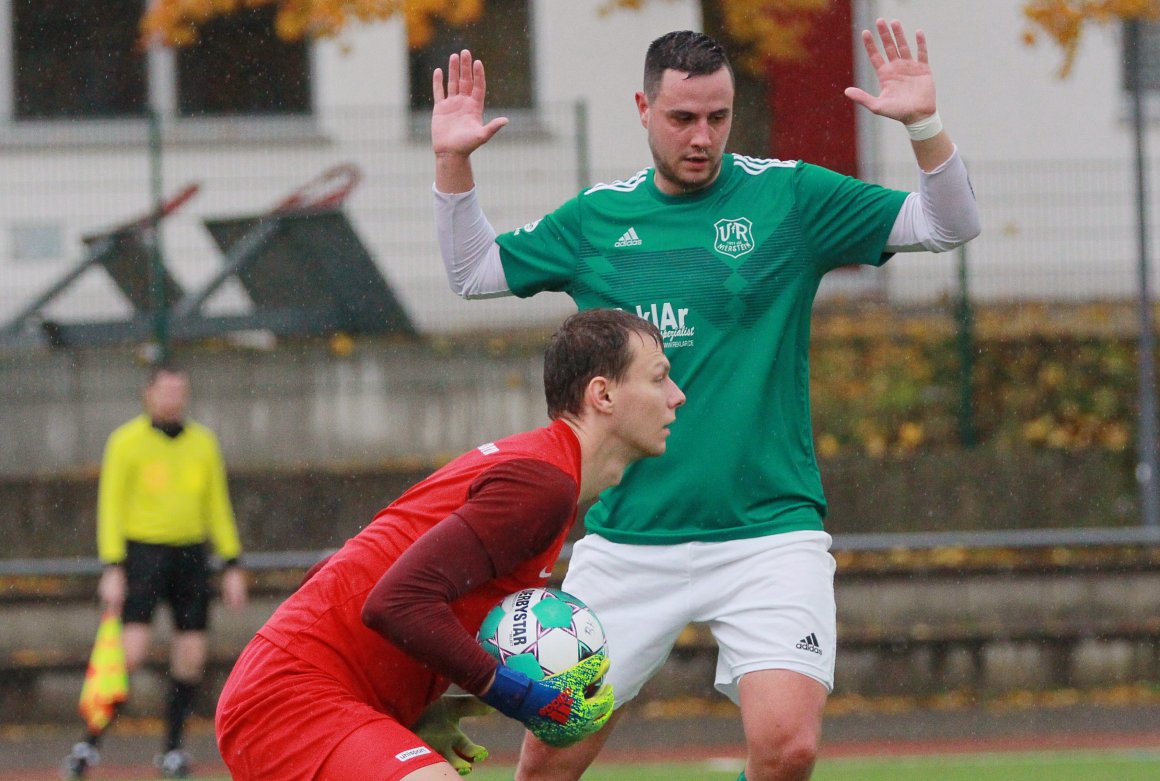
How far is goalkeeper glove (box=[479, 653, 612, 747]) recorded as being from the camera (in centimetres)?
346

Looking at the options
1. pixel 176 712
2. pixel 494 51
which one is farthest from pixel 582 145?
pixel 176 712

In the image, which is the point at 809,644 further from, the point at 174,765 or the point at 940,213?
the point at 174,765

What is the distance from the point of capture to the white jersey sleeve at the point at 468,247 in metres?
5.12

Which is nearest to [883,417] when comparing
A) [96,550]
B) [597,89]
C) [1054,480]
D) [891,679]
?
[1054,480]

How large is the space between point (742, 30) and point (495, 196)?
2.69 m

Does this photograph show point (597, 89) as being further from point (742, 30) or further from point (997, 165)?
point (997, 165)

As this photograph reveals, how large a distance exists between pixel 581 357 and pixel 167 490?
21.8ft

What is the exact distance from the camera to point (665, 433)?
156 inches

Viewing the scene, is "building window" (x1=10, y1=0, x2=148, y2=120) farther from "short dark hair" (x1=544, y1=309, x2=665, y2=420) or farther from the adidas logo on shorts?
the adidas logo on shorts

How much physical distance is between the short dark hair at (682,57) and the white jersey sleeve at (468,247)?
651 mm

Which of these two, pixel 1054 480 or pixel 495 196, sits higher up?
pixel 495 196

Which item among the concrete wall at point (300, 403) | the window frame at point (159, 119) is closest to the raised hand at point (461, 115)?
the concrete wall at point (300, 403)

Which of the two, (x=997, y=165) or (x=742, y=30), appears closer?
(x=997, y=165)

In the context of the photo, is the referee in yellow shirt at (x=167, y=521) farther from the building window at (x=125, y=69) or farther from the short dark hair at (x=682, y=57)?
the building window at (x=125, y=69)
